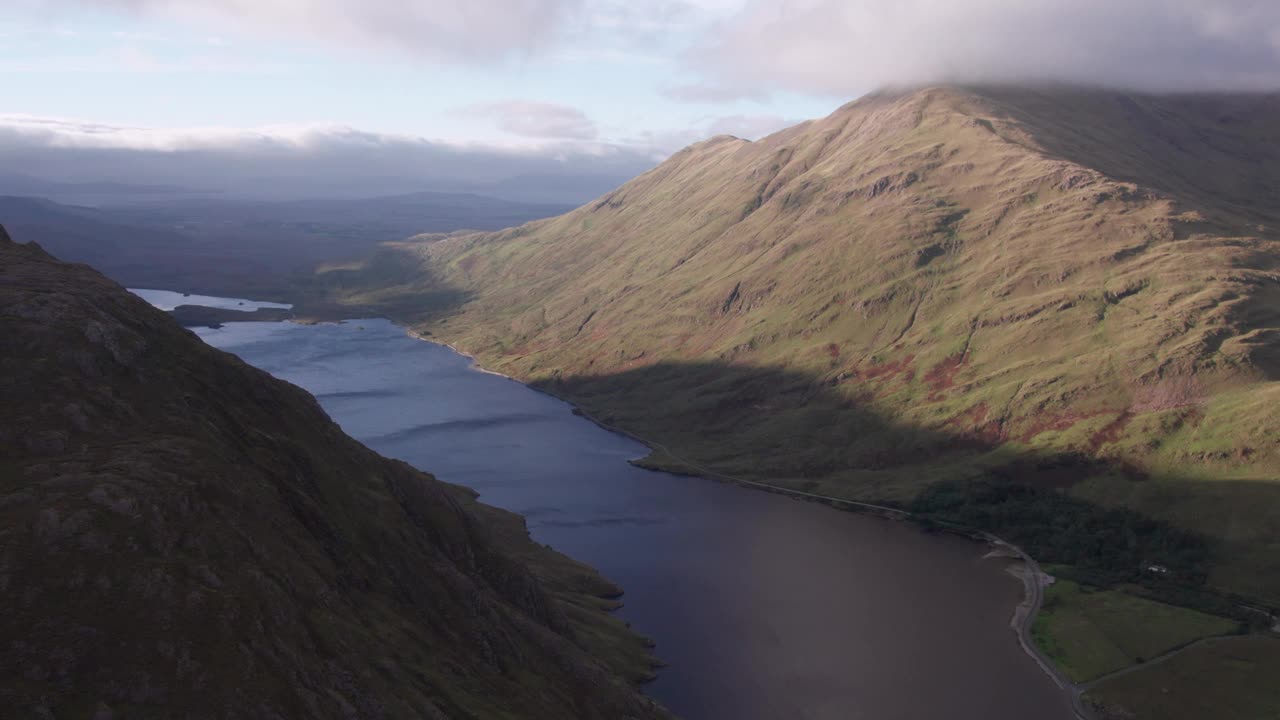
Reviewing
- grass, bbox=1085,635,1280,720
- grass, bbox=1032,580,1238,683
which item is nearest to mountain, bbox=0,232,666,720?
grass, bbox=1085,635,1280,720

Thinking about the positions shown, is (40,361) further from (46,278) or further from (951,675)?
(951,675)

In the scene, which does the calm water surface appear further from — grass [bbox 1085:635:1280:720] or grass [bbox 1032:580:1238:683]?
grass [bbox 1085:635:1280:720]

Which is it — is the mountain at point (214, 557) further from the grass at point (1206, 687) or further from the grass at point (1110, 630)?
the grass at point (1110, 630)

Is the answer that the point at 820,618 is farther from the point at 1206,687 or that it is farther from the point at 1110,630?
the point at 1206,687

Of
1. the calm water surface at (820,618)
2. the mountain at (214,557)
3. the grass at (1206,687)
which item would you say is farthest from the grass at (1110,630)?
the mountain at (214,557)

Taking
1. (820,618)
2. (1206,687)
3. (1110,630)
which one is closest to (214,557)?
(820,618)

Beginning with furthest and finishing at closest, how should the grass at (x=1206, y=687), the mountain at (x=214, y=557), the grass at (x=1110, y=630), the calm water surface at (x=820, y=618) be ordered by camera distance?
the grass at (x=1110, y=630), the calm water surface at (x=820, y=618), the grass at (x=1206, y=687), the mountain at (x=214, y=557)
